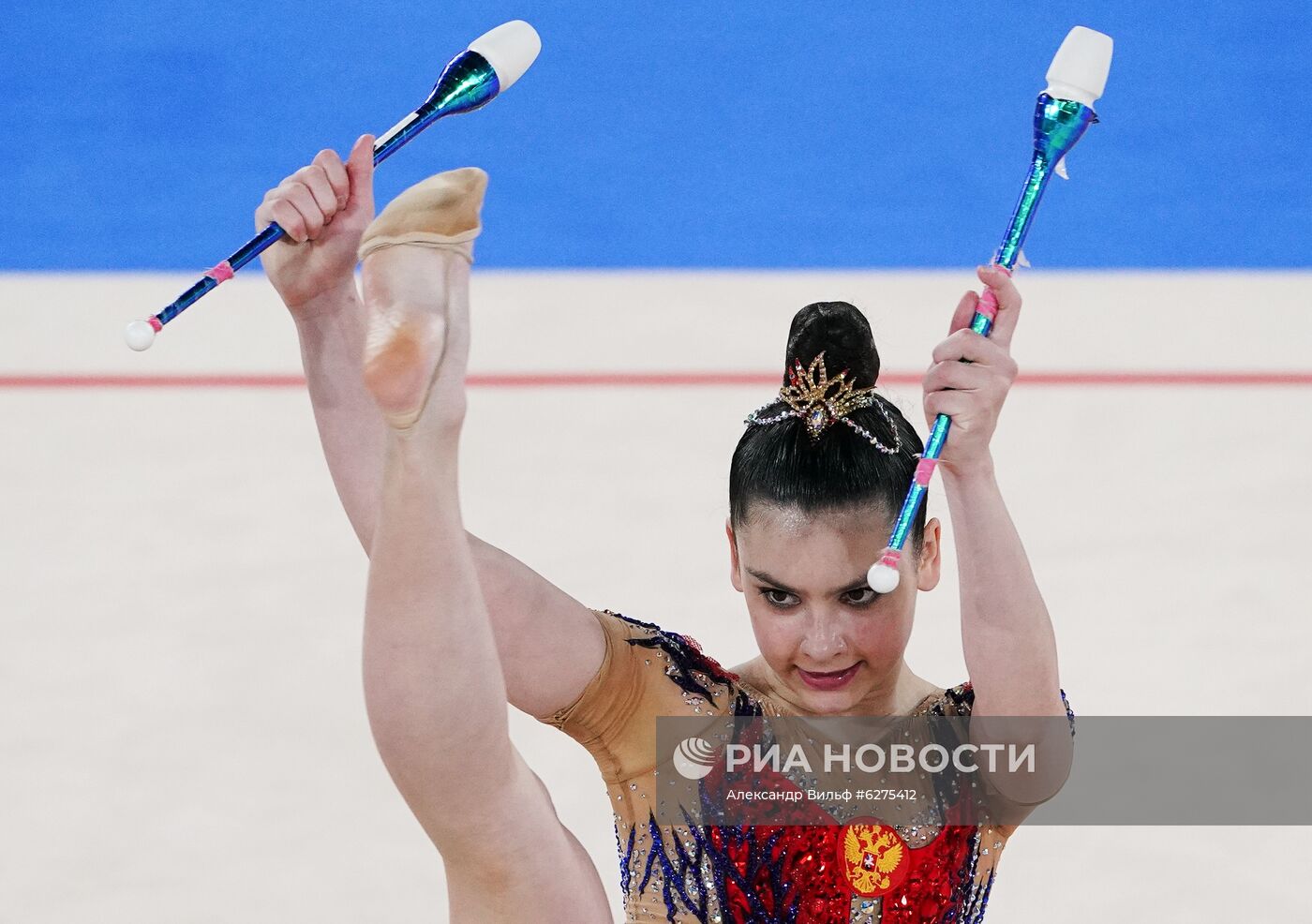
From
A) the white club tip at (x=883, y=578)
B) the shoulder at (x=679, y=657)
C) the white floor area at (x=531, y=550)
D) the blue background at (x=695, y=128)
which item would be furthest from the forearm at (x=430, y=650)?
the blue background at (x=695, y=128)


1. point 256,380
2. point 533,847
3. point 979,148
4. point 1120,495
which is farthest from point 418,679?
point 979,148

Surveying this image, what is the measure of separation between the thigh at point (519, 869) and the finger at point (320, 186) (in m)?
0.55

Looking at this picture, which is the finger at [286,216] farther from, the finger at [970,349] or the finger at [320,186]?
the finger at [970,349]

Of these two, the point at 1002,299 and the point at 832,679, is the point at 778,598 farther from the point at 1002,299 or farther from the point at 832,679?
the point at 1002,299

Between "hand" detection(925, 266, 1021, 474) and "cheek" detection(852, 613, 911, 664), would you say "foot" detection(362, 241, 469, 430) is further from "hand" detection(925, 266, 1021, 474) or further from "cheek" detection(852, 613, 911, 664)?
"cheek" detection(852, 613, 911, 664)

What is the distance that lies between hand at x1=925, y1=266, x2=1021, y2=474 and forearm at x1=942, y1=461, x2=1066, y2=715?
3 centimetres

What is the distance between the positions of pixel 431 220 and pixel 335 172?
462mm

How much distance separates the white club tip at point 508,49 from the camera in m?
1.58

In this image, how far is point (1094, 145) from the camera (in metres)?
4.51

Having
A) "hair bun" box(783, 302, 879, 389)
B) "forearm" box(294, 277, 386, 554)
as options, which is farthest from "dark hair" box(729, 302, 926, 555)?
"forearm" box(294, 277, 386, 554)

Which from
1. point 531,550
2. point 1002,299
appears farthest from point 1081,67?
point 531,550

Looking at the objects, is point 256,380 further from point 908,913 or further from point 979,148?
point 908,913

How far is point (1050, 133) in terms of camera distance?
1.42 meters

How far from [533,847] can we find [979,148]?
3305mm
